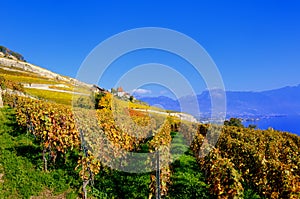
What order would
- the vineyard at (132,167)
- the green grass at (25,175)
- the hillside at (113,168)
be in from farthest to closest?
the green grass at (25,175), the hillside at (113,168), the vineyard at (132,167)

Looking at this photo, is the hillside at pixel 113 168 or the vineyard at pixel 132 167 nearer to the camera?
the vineyard at pixel 132 167

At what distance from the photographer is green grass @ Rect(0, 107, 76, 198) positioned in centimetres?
1616

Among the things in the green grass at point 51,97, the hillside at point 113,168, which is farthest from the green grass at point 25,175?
the green grass at point 51,97

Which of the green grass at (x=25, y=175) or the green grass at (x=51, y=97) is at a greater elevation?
the green grass at (x=51, y=97)

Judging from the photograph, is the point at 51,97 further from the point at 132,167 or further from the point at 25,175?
the point at 25,175

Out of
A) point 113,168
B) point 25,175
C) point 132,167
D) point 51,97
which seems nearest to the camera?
point 25,175

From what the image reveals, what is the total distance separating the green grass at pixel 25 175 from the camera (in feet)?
53.0

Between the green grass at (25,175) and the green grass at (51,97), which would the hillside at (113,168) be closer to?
the green grass at (25,175)

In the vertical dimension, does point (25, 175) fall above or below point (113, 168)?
below

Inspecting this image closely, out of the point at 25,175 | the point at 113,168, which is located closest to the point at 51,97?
the point at 113,168

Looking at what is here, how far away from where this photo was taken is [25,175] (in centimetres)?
1766

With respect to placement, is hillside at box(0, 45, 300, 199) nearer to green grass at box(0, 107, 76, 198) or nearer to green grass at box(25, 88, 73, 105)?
green grass at box(0, 107, 76, 198)

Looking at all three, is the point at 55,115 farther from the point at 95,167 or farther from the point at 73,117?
the point at 95,167

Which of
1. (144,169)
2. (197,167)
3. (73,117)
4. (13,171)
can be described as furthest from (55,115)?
(197,167)
